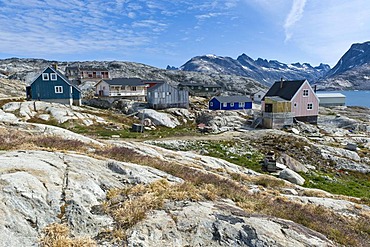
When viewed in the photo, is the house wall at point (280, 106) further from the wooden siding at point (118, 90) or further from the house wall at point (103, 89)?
the house wall at point (103, 89)

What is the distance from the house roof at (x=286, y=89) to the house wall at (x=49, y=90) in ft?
169

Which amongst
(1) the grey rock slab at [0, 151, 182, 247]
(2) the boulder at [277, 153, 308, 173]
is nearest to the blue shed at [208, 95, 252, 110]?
(2) the boulder at [277, 153, 308, 173]

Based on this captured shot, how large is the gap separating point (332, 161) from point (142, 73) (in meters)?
128

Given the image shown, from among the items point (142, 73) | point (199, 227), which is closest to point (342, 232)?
point (199, 227)

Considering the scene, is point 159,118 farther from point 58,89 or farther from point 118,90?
point 58,89

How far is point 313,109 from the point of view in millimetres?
58719

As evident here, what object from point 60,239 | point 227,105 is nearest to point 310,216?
point 60,239

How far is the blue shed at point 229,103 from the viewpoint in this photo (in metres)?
69.6

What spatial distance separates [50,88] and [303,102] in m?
59.5

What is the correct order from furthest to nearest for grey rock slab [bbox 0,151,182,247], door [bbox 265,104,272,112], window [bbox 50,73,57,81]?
window [bbox 50,73,57,81]
door [bbox 265,104,272,112]
grey rock slab [bbox 0,151,182,247]

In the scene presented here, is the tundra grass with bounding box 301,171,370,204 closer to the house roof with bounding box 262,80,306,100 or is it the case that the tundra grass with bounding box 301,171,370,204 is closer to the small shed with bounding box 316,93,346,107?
the house roof with bounding box 262,80,306,100

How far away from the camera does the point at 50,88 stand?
5506 cm

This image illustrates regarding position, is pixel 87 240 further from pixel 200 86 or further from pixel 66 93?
pixel 200 86

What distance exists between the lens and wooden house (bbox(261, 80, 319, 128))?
51.6 metres
